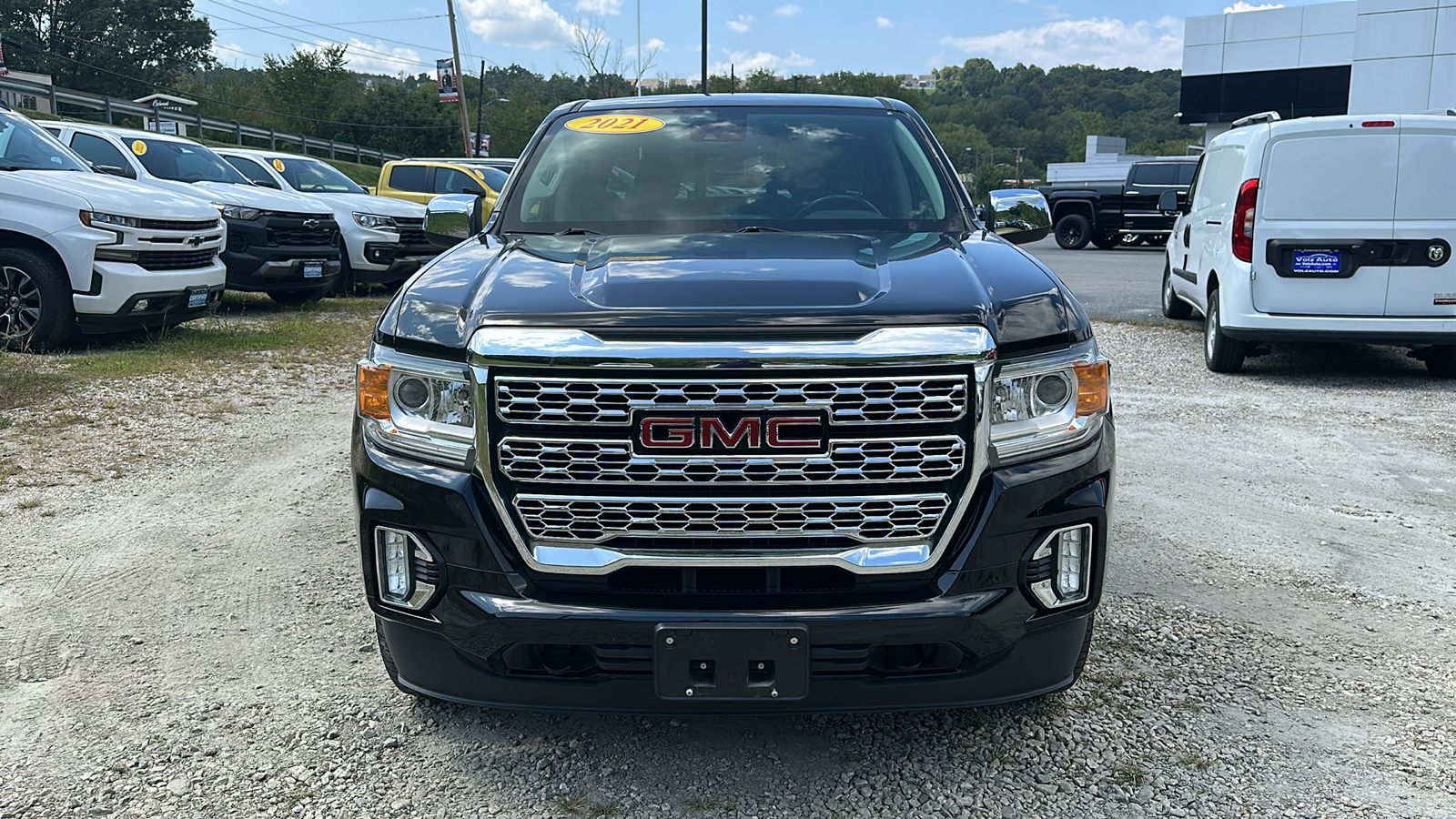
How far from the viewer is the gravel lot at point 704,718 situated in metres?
2.80

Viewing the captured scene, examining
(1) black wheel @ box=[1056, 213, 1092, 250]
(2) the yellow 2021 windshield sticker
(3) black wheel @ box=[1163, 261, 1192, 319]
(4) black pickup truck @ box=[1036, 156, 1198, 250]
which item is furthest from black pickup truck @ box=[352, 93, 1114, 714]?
(1) black wheel @ box=[1056, 213, 1092, 250]

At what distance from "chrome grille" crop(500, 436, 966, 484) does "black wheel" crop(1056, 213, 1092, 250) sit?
73.6 ft

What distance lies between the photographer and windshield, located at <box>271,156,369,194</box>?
14.8 metres

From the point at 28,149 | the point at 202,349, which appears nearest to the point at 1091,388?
the point at 202,349

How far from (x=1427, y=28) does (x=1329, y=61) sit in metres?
12.5

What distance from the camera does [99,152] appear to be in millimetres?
11477

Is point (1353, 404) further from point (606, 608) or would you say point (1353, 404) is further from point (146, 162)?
point (146, 162)

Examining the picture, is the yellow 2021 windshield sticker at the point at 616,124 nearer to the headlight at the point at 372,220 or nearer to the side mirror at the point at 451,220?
the side mirror at the point at 451,220

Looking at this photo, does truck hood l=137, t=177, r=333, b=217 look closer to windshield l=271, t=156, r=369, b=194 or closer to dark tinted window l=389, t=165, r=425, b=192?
windshield l=271, t=156, r=369, b=194

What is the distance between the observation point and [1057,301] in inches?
112

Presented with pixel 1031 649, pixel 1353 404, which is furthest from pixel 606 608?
pixel 1353 404

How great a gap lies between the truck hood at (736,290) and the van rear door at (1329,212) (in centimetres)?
590

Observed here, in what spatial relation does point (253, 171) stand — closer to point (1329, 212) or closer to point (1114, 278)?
point (1329, 212)

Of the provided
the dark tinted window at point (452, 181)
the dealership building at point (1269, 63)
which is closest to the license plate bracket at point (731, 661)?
the dark tinted window at point (452, 181)
